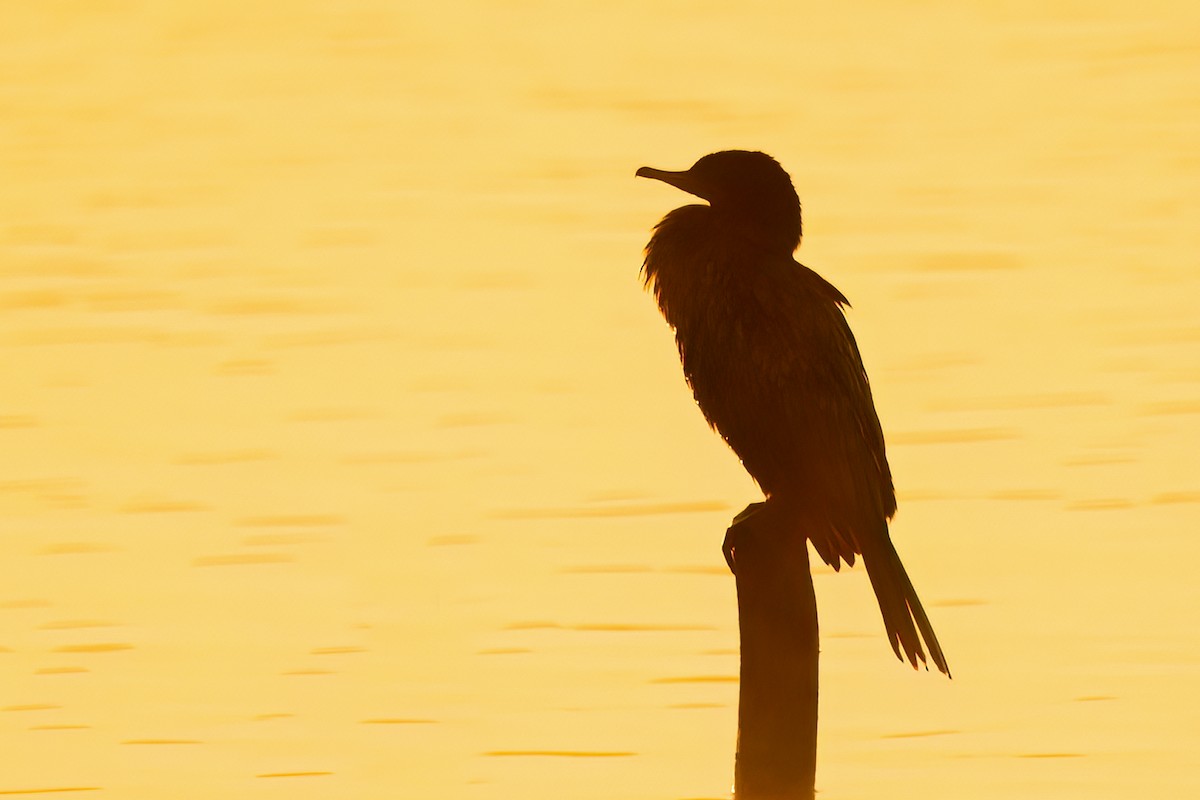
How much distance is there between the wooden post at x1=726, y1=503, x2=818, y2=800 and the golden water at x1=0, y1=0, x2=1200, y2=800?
145 inches

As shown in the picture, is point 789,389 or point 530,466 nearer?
point 789,389

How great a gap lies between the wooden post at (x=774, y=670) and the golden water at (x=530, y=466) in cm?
368

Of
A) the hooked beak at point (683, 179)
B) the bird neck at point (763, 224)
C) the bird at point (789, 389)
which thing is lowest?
the bird at point (789, 389)

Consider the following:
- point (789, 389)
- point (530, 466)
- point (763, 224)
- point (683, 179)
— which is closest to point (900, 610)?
point (789, 389)

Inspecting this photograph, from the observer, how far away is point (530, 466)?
484 inches

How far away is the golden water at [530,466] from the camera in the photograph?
8.85m

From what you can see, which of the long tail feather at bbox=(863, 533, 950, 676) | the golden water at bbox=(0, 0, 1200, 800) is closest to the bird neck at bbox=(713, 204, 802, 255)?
the long tail feather at bbox=(863, 533, 950, 676)

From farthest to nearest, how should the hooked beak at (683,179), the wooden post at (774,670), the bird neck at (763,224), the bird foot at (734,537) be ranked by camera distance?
the hooked beak at (683,179), the bird neck at (763,224), the bird foot at (734,537), the wooden post at (774,670)

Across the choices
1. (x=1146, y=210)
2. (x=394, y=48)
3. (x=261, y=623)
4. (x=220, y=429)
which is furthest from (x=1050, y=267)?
(x=394, y=48)

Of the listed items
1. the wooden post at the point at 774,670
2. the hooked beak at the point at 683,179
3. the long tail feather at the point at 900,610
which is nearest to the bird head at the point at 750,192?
the hooked beak at the point at 683,179

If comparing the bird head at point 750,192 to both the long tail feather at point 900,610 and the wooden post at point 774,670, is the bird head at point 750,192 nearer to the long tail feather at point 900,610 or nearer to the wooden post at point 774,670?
the long tail feather at point 900,610

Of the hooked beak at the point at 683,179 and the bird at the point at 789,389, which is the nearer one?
the bird at the point at 789,389

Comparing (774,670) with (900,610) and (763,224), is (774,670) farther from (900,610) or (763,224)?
(763,224)

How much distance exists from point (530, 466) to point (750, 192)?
280 inches
